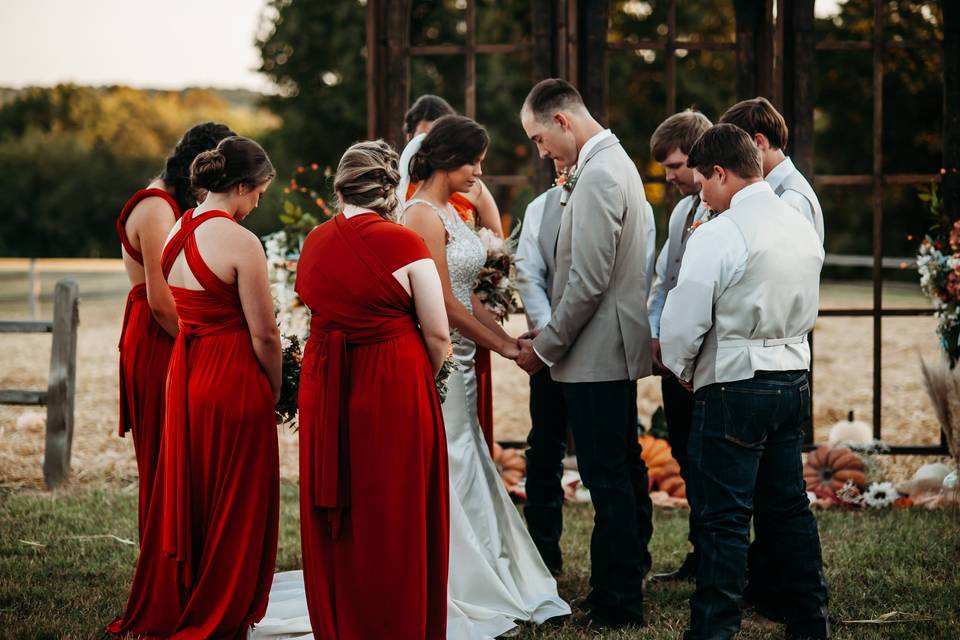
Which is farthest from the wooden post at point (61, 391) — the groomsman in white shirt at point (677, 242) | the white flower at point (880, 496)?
the white flower at point (880, 496)

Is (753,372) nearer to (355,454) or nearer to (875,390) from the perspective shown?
(355,454)

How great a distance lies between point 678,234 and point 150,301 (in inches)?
89.2

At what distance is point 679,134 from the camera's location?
4328 millimetres

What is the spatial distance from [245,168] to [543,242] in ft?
5.11

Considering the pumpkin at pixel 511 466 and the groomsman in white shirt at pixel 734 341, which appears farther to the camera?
the pumpkin at pixel 511 466

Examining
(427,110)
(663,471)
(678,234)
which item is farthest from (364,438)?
(663,471)

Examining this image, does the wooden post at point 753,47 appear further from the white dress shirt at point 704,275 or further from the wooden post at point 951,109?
the white dress shirt at point 704,275

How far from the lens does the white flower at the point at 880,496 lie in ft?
19.7

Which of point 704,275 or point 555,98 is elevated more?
point 555,98

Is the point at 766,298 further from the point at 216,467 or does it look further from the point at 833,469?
the point at 833,469

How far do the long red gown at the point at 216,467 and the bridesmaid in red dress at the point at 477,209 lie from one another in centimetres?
98

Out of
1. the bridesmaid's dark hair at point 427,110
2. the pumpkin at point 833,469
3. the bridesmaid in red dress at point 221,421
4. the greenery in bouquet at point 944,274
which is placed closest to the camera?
the bridesmaid in red dress at point 221,421

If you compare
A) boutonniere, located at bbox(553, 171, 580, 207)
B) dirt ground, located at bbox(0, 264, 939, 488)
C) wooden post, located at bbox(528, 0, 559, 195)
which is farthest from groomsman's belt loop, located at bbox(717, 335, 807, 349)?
wooden post, located at bbox(528, 0, 559, 195)

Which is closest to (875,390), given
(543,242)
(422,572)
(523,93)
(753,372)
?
(543,242)
